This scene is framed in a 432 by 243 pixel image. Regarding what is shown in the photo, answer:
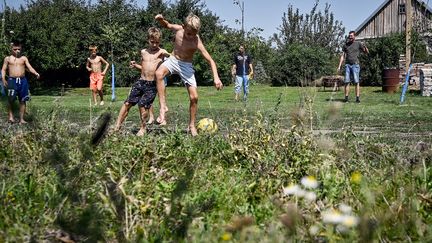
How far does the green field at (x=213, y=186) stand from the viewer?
1561 millimetres

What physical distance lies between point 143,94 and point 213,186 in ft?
18.0

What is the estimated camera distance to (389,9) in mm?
55594

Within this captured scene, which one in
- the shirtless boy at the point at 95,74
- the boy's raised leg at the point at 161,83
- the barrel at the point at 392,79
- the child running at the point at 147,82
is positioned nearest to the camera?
the boy's raised leg at the point at 161,83

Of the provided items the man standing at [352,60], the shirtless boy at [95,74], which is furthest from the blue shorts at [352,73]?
the shirtless boy at [95,74]

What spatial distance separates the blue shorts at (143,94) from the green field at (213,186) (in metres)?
3.04

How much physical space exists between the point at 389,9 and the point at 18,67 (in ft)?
160

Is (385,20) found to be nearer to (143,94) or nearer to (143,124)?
(143,94)

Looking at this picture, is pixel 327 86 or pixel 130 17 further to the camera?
pixel 130 17

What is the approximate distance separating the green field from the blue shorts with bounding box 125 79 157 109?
9.98ft

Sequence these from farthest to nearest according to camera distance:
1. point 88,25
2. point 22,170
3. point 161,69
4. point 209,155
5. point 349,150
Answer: point 88,25, point 161,69, point 209,155, point 349,150, point 22,170

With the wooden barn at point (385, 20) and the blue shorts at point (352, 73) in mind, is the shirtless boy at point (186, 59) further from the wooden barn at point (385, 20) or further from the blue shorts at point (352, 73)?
the wooden barn at point (385, 20)

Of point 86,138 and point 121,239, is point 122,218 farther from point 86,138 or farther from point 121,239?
point 86,138

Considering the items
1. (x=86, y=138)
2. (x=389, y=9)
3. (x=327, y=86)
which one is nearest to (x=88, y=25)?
(x=327, y=86)

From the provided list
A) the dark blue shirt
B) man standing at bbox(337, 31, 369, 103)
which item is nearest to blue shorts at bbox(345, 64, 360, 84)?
man standing at bbox(337, 31, 369, 103)
